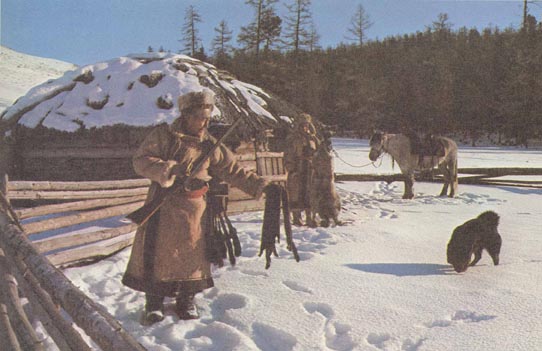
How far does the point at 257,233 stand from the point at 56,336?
4.32 meters

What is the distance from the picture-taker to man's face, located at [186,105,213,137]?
10.8 ft

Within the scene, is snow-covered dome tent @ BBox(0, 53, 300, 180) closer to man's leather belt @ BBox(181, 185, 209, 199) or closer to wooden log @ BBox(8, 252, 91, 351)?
man's leather belt @ BBox(181, 185, 209, 199)

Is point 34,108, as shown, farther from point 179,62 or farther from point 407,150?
point 407,150

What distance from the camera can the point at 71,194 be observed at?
5574 mm

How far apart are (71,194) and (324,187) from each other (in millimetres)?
3433

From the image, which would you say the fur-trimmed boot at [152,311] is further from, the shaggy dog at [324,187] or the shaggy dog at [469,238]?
the shaggy dog at [324,187]

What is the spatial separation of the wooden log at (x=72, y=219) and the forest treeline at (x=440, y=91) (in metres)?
22.0

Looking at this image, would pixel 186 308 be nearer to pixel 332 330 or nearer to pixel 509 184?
pixel 332 330

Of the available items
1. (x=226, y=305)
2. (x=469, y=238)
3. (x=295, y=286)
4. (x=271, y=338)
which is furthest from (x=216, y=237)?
(x=469, y=238)

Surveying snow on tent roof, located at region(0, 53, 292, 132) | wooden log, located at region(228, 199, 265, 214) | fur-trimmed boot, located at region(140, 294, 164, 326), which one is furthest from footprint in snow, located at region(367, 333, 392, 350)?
snow on tent roof, located at region(0, 53, 292, 132)

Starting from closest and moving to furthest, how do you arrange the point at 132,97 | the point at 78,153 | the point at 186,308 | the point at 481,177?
the point at 186,308
the point at 132,97
the point at 78,153
the point at 481,177

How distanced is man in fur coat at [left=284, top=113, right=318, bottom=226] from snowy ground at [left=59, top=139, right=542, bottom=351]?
0.55 m

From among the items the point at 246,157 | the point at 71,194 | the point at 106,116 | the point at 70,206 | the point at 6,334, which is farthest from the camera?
the point at 246,157

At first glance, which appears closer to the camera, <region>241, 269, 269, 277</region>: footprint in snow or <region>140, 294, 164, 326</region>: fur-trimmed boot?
<region>140, 294, 164, 326</region>: fur-trimmed boot
